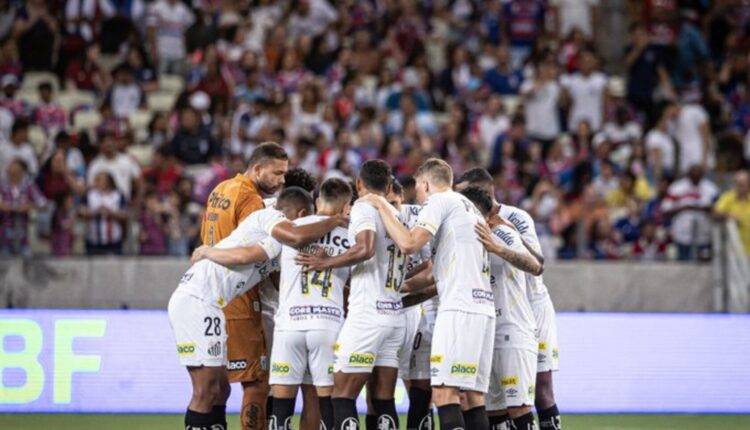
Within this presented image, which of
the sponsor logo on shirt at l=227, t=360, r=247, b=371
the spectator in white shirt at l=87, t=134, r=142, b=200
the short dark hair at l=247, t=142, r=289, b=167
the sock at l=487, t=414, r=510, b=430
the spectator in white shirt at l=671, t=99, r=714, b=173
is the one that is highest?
the spectator in white shirt at l=671, t=99, r=714, b=173

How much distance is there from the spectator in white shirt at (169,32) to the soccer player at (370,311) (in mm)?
12174

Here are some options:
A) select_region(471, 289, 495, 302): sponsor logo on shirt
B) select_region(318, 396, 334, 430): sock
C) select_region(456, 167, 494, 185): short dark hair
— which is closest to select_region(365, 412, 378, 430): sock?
select_region(318, 396, 334, 430): sock

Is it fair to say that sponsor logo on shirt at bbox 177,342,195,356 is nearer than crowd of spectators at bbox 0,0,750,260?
Yes

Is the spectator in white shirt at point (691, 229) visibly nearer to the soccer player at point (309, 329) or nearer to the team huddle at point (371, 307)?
the team huddle at point (371, 307)

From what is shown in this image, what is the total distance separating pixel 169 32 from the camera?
75.6 feet

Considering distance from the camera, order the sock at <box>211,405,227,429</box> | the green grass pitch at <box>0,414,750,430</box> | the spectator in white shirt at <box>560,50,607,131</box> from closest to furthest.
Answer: the sock at <box>211,405,227,429</box> → the green grass pitch at <box>0,414,750,430</box> → the spectator in white shirt at <box>560,50,607,131</box>

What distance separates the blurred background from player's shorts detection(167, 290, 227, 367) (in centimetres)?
435

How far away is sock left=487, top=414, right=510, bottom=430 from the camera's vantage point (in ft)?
39.0

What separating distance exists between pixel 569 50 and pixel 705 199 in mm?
4951

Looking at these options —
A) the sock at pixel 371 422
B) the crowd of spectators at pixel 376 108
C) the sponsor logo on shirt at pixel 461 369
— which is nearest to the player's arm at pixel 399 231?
the sponsor logo on shirt at pixel 461 369

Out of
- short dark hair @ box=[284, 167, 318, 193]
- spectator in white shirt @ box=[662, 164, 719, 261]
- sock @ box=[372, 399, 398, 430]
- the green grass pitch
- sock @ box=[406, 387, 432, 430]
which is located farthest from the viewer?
spectator in white shirt @ box=[662, 164, 719, 261]

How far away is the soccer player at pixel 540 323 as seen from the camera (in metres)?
12.0

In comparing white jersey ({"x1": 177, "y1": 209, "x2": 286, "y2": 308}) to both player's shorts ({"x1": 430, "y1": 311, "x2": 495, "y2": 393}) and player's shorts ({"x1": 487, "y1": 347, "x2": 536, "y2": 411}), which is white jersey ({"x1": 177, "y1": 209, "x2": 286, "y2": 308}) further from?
player's shorts ({"x1": 487, "y1": 347, "x2": 536, "y2": 411})

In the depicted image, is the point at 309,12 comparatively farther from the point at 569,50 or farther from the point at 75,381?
the point at 75,381
